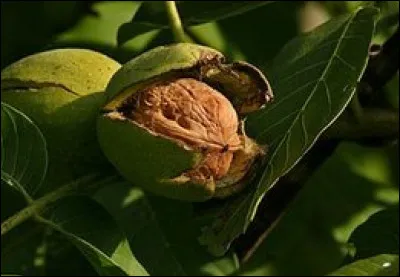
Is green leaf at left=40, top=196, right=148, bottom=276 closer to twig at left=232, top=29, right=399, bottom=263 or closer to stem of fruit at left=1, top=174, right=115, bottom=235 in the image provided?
stem of fruit at left=1, top=174, right=115, bottom=235

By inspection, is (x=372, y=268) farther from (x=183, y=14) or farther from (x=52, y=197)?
(x=183, y=14)

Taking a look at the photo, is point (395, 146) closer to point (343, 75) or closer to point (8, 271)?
point (343, 75)

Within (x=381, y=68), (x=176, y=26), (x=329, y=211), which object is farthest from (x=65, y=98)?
(x=329, y=211)

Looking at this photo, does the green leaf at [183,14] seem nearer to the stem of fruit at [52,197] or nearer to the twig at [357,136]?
the twig at [357,136]

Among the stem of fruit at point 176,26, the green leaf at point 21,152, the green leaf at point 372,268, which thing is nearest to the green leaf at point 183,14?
the stem of fruit at point 176,26

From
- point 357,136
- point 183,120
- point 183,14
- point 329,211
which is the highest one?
point 183,120
